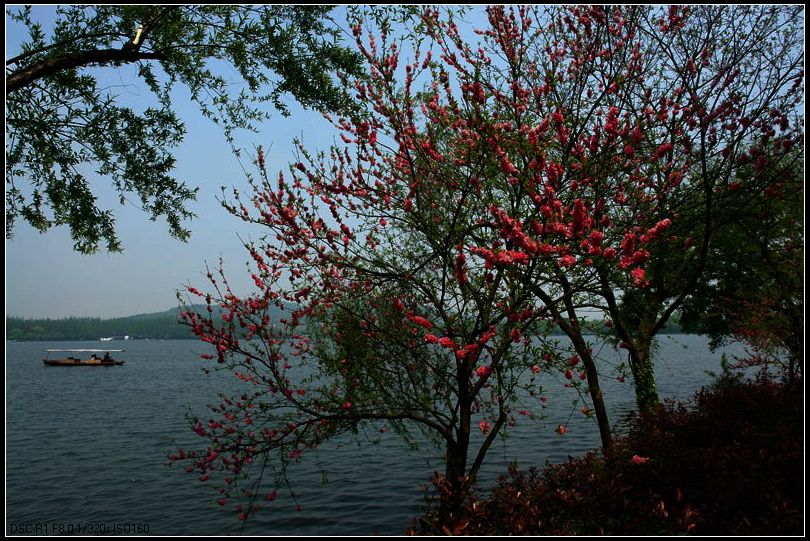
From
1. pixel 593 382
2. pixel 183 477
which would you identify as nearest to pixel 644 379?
pixel 593 382

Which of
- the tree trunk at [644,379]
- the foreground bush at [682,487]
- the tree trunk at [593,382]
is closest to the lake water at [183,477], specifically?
the tree trunk at [593,382]

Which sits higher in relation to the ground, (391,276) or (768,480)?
(391,276)

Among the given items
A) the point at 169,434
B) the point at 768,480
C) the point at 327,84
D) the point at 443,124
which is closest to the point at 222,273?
the point at 327,84

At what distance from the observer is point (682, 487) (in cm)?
709

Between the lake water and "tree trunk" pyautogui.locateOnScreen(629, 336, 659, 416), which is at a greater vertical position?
"tree trunk" pyautogui.locateOnScreen(629, 336, 659, 416)

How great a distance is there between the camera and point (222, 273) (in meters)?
10.4

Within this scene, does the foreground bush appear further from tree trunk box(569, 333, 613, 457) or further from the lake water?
tree trunk box(569, 333, 613, 457)

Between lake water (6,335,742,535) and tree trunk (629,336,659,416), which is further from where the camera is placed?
lake water (6,335,742,535)

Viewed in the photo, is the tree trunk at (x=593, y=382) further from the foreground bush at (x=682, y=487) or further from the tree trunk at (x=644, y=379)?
the foreground bush at (x=682, y=487)

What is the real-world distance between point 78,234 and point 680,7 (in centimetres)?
1270

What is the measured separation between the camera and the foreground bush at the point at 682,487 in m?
6.11

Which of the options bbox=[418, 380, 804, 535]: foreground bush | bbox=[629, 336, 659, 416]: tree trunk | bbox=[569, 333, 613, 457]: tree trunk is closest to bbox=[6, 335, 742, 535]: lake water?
bbox=[569, 333, 613, 457]: tree trunk

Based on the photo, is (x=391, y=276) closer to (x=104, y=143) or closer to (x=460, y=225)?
(x=460, y=225)

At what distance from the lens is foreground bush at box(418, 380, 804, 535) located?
20.1ft
